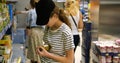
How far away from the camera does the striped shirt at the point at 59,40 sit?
10.6 feet

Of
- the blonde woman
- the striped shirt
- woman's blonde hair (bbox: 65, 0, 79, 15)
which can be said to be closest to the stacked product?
the striped shirt

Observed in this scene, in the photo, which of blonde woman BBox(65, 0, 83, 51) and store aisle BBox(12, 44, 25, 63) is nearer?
blonde woman BBox(65, 0, 83, 51)

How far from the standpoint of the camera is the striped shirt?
127 inches

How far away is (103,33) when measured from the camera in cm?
394

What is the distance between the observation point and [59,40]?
3.26 metres

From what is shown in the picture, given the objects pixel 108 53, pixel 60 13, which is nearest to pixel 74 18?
pixel 108 53

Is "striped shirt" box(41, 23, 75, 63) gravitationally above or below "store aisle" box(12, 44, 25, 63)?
above

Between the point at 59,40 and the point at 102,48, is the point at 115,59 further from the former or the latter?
the point at 59,40

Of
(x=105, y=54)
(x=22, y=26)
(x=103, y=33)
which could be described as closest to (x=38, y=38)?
(x=103, y=33)

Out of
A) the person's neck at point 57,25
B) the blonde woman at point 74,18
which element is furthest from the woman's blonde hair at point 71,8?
the person's neck at point 57,25

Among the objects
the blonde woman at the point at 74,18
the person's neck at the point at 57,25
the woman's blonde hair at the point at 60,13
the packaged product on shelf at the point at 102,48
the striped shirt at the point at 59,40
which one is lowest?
the blonde woman at the point at 74,18

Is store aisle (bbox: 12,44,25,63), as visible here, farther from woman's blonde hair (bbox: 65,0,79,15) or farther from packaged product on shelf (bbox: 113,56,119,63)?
packaged product on shelf (bbox: 113,56,119,63)

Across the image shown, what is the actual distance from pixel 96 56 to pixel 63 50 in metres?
0.58

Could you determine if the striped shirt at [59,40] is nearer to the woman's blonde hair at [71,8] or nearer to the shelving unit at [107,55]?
the shelving unit at [107,55]
